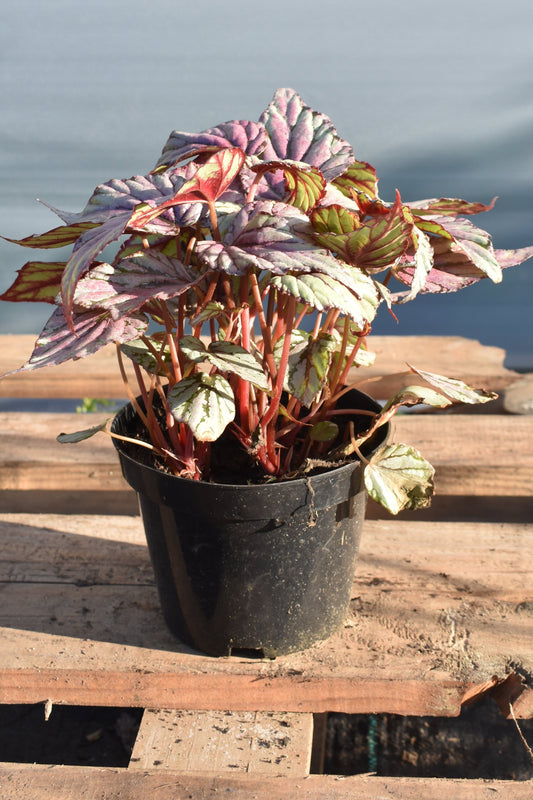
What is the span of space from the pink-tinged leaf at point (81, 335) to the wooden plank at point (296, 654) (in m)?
0.41

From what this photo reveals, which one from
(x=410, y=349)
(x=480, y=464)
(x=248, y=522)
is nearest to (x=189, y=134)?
(x=248, y=522)

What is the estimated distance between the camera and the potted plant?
658 mm

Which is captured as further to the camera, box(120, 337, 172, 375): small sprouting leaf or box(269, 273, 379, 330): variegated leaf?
box(120, 337, 172, 375): small sprouting leaf

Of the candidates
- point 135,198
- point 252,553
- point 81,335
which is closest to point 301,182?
point 135,198

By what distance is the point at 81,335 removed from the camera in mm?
701

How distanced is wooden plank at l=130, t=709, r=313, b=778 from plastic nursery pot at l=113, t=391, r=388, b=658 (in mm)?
86

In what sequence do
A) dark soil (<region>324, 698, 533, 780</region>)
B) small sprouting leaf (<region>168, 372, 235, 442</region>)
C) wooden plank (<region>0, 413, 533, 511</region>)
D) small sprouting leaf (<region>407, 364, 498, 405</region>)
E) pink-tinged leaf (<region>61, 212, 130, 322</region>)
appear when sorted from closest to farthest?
pink-tinged leaf (<region>61, 212, 130, 322</region>)
small sprouting leaf (<region>168, 372, 235, 442</region>)
small sprouting leaf (<region>407, 364, 498, 405</region>)
dark soil (<region>324, 698, 533, 780</region>)
wooden plank (<region>0, 413, 533, 511</region>)

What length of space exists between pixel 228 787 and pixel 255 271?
1.74ft

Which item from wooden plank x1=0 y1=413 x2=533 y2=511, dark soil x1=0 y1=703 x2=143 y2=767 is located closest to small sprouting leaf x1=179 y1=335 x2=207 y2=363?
wooden plank x1=0 y1=413 x2=533 y2=511

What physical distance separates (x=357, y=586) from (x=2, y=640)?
0.49 m

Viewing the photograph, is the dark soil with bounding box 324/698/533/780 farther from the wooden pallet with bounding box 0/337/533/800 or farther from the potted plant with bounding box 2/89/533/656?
the potted plant with bounding box 2/89/533/656

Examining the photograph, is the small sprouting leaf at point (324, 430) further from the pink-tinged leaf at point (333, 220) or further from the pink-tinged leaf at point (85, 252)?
the pink-tinged leaf at point (85, 252)

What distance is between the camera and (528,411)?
5.04 feet

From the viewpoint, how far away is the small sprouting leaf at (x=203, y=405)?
2.20 feet
